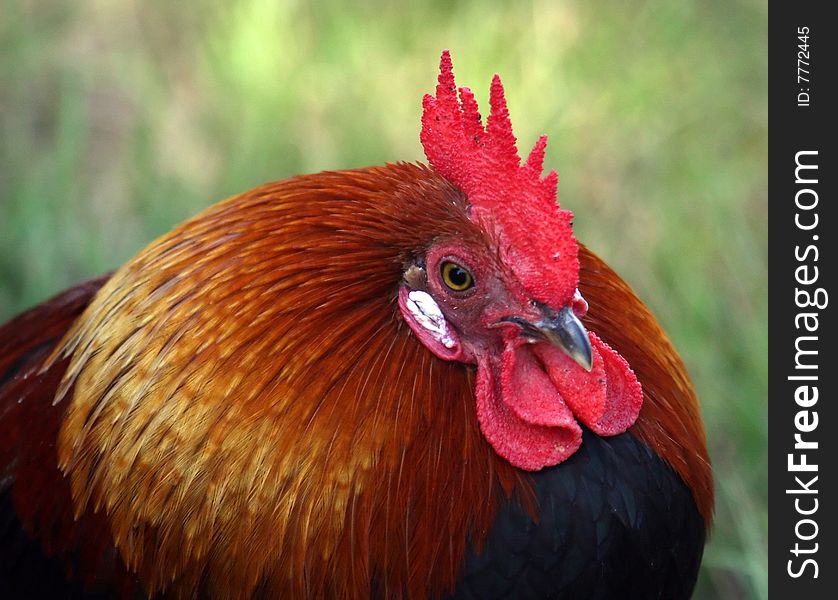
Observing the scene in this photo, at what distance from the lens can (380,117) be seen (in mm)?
4738

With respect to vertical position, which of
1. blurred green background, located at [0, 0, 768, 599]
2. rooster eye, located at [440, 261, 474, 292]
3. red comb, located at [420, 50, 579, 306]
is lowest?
rooster eye, located at [440, 261, 474, 292]

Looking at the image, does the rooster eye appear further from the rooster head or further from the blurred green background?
the blurred green background

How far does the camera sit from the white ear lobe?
2064 millimetres

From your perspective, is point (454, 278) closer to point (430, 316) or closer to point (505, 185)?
point (430, 316)

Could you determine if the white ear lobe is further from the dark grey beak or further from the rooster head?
the dark grey beak

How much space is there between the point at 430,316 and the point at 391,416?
8.8 inches

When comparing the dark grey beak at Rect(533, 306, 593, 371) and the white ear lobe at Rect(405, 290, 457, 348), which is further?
the white ear lobe at Rect(405, 290, 457, 348)

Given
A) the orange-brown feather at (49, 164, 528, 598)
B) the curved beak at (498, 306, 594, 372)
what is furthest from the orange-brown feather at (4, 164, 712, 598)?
the curved beak at (498, 306, 594, 372)

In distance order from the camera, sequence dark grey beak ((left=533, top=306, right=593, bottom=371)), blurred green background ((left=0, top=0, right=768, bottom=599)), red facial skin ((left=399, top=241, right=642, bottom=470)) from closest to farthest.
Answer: dark grey beak ((left=533, top=306, right=593, bottom=371)), red facial skin ((left=399, top=241, right=642, bottom=470)), blurred green background ((left=0, top=0, right=768, bottom=599))

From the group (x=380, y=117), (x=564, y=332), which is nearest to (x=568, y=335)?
(x=564, y=332)

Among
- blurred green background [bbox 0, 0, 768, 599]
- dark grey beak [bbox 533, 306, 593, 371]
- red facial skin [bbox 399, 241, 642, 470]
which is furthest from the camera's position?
blurred green background [bbox 0, 0, 768, 599]

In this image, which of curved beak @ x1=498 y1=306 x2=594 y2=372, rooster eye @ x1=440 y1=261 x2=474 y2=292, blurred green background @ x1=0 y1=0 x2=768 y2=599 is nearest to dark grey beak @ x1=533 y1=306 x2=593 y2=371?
curved beak @ x1=498 y1=306 x2=594 y2=372

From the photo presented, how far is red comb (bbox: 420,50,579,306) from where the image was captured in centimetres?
197

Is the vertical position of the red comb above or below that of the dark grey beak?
above
